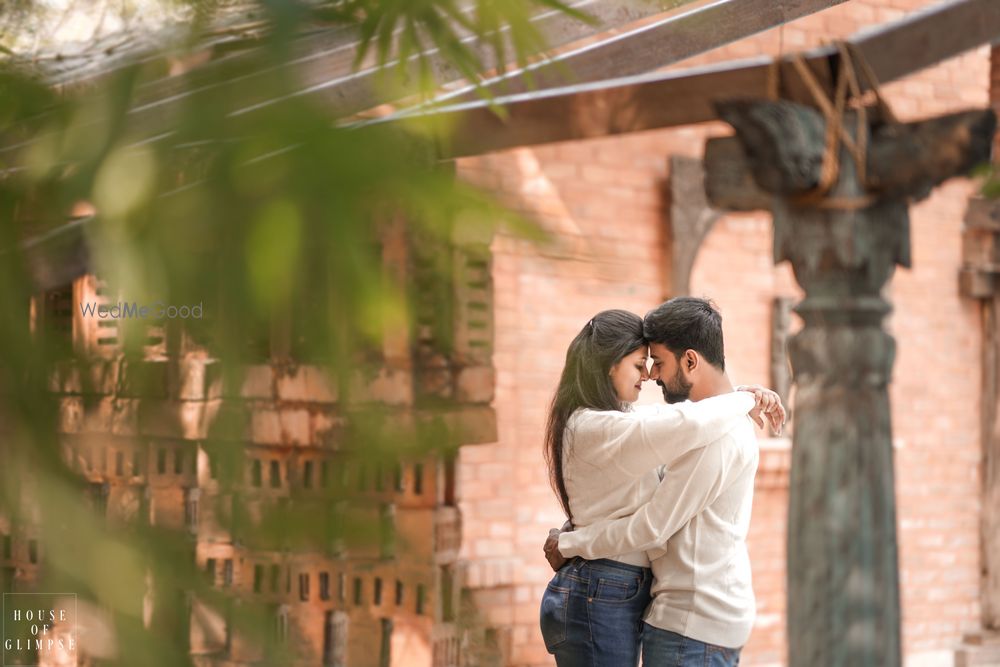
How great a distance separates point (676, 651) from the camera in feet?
8.64

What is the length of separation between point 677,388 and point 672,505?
272mm

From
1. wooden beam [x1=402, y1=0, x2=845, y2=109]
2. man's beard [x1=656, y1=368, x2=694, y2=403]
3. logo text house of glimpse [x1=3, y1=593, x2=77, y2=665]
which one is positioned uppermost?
wooden beam [x1=402, y1=0, x2=845, y2=109]

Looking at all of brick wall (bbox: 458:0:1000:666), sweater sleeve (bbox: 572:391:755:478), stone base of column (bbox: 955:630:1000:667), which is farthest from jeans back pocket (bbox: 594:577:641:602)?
stone base of column (bbox: 955:630:1000:667)

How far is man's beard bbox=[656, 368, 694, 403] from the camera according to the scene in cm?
271

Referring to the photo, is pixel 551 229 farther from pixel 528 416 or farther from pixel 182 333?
pixel 528 416

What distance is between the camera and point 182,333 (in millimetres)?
561

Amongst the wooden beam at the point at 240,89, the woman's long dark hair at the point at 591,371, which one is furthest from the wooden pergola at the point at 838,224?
the wooden beam at the point at 240,89

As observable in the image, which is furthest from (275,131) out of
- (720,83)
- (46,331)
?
(720,83)

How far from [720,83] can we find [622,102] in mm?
275

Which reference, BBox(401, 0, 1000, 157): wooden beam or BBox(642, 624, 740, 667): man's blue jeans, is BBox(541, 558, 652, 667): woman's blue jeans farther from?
BBox(401, 0, 1000, 157): wooden beam

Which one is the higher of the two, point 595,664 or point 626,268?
point 626,268

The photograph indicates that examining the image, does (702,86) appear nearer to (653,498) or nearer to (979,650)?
(653,498)

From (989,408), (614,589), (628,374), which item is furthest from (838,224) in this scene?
(989,408)

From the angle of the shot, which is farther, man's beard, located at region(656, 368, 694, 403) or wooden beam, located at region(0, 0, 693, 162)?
man's beard, located at region(656, 368, 694, 403)
